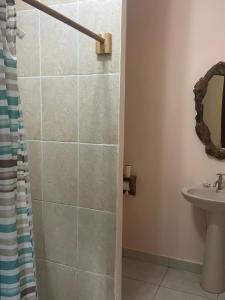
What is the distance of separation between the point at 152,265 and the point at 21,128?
2.02 m

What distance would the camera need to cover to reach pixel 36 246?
1702 mm

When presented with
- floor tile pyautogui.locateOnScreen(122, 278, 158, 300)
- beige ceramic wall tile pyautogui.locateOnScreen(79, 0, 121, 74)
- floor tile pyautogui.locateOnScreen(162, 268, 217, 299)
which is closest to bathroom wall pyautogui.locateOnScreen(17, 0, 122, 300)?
beige ceramic wall tile pyautogui.locateOnScreen(79, 0, 121, 74)

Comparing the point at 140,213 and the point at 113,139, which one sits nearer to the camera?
the point at 113,139

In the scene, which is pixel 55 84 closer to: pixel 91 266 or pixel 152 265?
pixel 91 266

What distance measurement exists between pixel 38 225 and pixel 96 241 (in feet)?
1.21

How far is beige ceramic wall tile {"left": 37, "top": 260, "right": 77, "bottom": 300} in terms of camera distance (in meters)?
1.65

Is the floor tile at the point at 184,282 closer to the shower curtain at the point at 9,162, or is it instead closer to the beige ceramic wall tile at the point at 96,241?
the beige ceramic wall tile at the point at 96,241

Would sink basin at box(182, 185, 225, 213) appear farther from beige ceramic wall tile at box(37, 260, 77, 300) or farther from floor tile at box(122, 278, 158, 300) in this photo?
beige ceramic wall tile at box(37, 260, 77, 300)

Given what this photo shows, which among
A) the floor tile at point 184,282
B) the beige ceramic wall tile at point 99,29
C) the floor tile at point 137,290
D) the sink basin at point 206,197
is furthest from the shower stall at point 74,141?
the floor tile at point 184,282

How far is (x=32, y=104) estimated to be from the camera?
159cm

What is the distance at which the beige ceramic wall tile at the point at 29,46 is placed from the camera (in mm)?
1527

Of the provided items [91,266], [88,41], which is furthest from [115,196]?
[88,41]

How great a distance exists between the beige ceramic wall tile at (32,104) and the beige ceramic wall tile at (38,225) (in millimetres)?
395

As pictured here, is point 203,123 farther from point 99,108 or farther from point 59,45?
point 59,45
